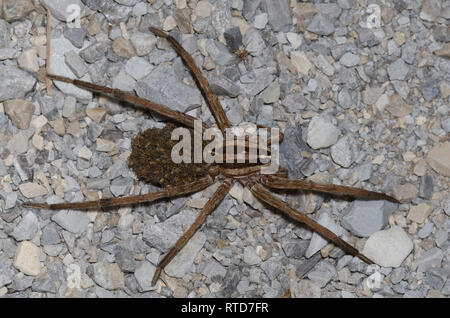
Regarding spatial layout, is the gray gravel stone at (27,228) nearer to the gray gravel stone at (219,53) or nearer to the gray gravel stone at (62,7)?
the gray gravel stone at (62,7)

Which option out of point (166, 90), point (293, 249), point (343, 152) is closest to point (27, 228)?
point (166, 90)

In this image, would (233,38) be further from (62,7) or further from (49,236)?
(49,236)

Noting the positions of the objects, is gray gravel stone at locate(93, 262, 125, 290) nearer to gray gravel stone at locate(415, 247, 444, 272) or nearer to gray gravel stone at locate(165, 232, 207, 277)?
gray gravel stone at locate(165, 232, 207, 277)

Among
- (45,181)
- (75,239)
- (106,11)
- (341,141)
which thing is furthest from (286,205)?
(106,11)

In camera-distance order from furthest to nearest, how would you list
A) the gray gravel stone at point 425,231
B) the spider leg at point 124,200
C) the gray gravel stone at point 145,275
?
the gray gravel stone at point 425,231
the gray gravel stone at point 145,275
the spider leg at point 124,200

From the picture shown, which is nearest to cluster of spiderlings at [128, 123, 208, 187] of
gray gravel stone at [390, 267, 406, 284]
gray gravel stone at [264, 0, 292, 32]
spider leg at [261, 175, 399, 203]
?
spider leg at [261, 175, 399, 203]

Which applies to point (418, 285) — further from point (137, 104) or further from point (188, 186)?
point (137, 104)

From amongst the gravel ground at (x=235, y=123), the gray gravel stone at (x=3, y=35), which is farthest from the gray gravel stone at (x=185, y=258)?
the gray gravel stone at (x=3, y=35)
